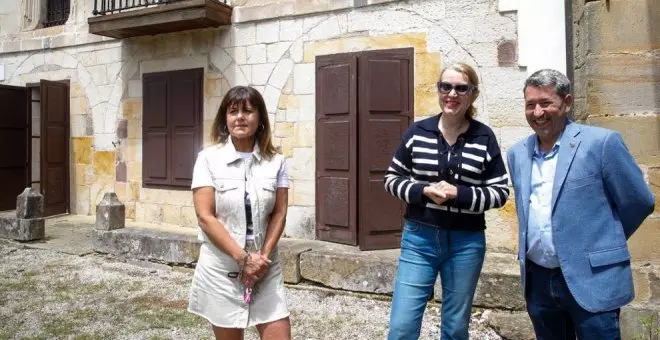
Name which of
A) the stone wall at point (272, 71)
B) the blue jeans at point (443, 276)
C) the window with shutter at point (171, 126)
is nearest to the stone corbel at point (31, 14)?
the stone wall at point (272, 71)

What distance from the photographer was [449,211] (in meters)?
2.23

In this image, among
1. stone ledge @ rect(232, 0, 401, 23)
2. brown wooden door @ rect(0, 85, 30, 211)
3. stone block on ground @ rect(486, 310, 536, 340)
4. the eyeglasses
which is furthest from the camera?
brown wooden door @ rect(0, 85, 30, 211)

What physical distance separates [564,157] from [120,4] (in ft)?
21.8

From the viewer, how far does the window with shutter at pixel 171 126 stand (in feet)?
22.5

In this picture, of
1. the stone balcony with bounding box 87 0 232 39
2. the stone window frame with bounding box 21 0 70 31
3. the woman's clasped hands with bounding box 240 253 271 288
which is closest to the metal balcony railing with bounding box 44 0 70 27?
the stone window frame with bounding box 21 0 70 31

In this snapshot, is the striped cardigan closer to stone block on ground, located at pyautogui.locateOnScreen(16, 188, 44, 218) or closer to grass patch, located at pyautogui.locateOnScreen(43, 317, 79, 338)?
grass patch, located at pyautogui.locateOnScreen(43, 317, 79, 338)

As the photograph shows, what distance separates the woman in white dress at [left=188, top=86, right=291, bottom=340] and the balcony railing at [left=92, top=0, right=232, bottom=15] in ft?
15.9

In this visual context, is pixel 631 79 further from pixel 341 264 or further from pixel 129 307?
pixel 129 307

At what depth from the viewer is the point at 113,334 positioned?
3.81m

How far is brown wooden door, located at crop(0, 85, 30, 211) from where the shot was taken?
802 centimetres

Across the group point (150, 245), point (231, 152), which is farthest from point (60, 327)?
point (231, 152)

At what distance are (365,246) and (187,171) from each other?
2.81 meters

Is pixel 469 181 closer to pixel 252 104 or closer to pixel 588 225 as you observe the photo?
pixel 588 225

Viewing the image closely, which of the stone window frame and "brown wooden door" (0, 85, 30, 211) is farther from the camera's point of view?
the stone window frame
